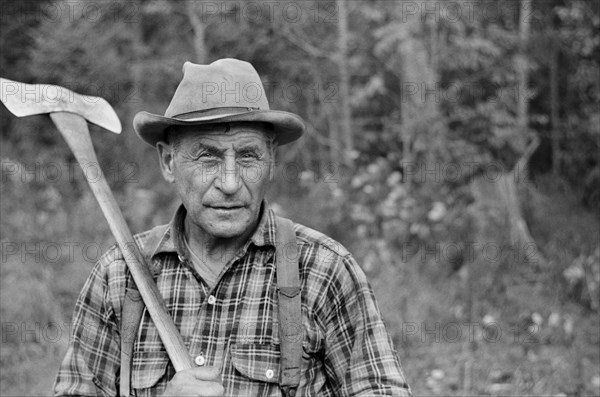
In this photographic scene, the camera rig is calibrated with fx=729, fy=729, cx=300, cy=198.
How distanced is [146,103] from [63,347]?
124 inches

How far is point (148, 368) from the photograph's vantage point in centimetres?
201

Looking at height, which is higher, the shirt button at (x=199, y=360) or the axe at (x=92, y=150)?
the axe at (x=92, y=150)

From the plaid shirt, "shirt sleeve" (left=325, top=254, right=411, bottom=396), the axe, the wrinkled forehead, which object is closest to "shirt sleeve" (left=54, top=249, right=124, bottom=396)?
the plaid shirt

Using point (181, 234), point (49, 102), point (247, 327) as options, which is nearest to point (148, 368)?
point (247, 327)

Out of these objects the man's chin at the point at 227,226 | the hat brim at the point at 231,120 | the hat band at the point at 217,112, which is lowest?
the man's chin at the point at 227,226

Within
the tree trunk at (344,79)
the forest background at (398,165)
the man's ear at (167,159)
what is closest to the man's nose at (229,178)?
the man's ear at (167,159)

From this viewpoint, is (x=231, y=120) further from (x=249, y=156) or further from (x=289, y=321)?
(x=289, y=321)

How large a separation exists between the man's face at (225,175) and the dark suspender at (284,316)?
0.41 feet

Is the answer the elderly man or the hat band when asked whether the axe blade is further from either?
the hat band

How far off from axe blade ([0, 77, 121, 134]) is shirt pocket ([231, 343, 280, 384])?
2.96ft

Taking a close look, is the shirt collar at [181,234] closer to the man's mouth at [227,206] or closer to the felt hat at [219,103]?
the man's mouth at [227,206]

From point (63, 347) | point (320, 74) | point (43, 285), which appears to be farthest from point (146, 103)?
point (63, 347)

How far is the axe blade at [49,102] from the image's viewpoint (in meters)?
2.28

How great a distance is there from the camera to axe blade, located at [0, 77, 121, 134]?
2.28 meters
